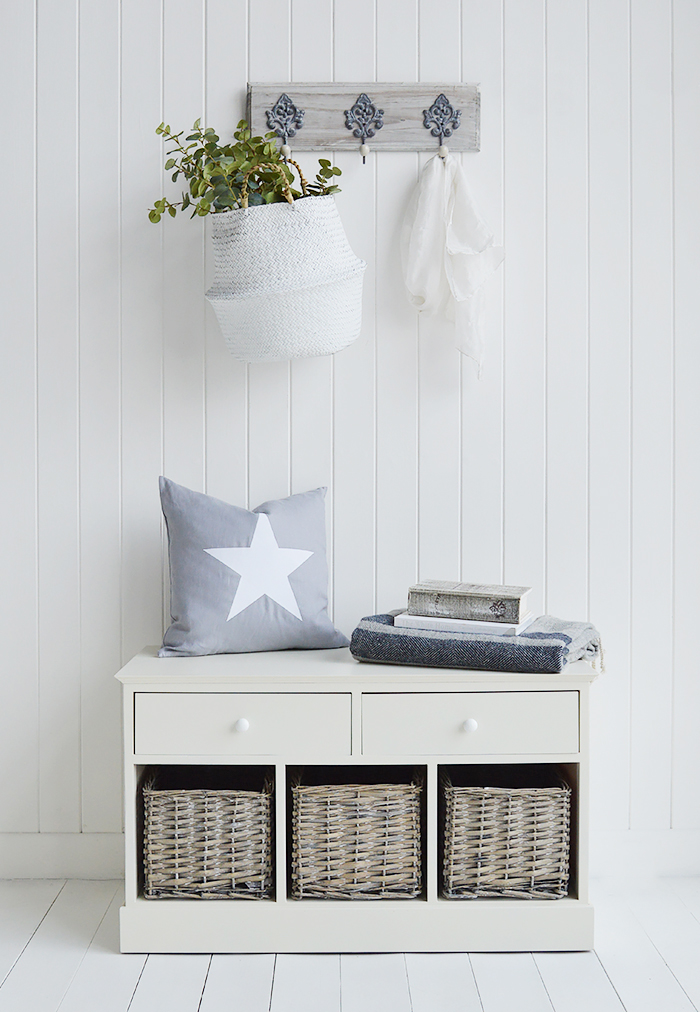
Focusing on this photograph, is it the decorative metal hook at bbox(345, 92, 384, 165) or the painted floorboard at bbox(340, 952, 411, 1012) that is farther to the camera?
the decorative metal hook at bbox(345, 92, 384, 165)

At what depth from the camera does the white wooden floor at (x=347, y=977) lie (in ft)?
5.21

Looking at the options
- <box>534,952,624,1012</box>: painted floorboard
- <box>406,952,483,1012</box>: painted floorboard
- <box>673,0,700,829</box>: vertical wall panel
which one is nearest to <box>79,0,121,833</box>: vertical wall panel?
<box>406,952,483,1012</box>: painted floorboard

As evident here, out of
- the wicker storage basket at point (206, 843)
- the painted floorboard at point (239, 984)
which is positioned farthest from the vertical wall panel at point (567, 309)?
the painted floorboard at point (239, 984)

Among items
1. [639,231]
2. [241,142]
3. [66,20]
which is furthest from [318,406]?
[66,20]

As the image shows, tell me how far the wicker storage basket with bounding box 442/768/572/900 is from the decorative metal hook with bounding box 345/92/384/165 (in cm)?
146

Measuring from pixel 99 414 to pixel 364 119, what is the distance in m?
0.92

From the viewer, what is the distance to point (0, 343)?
6.80 feet

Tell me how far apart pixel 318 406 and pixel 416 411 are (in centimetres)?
23

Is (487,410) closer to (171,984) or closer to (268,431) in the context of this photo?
(268,431)

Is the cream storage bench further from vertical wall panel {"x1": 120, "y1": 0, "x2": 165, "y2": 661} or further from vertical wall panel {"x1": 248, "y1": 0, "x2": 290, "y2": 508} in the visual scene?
vertical wall panel {"x1": 248, "y1": 0, "x2": 290, "y2": 508}

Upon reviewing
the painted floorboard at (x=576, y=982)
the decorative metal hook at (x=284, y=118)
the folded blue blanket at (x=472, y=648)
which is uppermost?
the decorative metal hook at (x=284, y=118)

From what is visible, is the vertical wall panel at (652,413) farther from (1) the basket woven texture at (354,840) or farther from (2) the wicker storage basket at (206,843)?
(2) the wicker storage basket at (206,843)

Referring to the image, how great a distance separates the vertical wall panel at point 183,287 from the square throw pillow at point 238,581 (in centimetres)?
17

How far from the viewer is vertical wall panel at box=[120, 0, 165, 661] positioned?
204 centimetres
